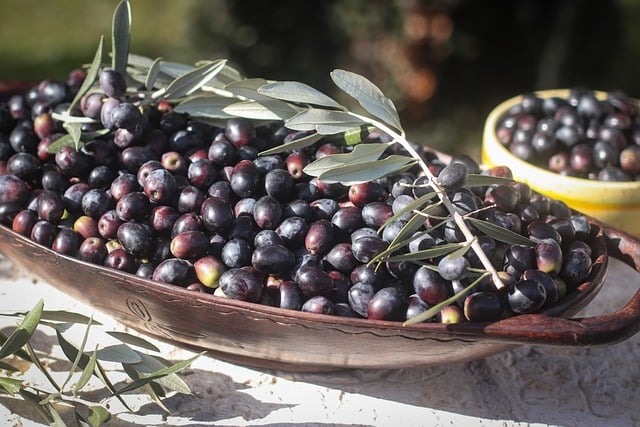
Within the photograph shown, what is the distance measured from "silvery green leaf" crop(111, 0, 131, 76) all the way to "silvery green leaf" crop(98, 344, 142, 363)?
0.48 meters

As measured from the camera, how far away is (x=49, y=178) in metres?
1.10

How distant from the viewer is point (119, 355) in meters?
1.00

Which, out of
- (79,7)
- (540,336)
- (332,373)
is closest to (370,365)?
(332,373)

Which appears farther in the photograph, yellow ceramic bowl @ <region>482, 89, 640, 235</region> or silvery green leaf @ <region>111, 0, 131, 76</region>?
yellow ceramic bowl @ <region>482, 89, 640, 235</region>

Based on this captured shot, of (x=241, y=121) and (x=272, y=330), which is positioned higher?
(x=241, y=121)

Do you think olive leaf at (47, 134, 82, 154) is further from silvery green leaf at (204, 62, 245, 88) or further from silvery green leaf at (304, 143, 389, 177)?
silvery green leaf at (304, 143, 389, 177)

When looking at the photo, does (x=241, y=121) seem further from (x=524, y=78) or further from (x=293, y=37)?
(x=524, y=78)

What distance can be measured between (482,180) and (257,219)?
33 centimetres

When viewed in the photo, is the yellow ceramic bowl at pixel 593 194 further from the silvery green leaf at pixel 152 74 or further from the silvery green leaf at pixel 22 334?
the silvery green leaf at pixel 22 334

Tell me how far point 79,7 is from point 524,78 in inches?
102

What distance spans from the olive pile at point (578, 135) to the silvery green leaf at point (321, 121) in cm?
52

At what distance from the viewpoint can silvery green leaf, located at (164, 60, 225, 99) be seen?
115 centimetres

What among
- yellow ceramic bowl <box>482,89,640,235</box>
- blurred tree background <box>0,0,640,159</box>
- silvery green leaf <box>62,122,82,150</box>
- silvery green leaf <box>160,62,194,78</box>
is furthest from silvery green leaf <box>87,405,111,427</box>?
blurred tree background <box>0,0,640,159</box>

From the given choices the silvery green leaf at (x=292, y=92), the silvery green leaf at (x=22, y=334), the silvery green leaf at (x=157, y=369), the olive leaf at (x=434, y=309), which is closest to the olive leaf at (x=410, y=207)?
the olive leaf at (x=434, y=309)
